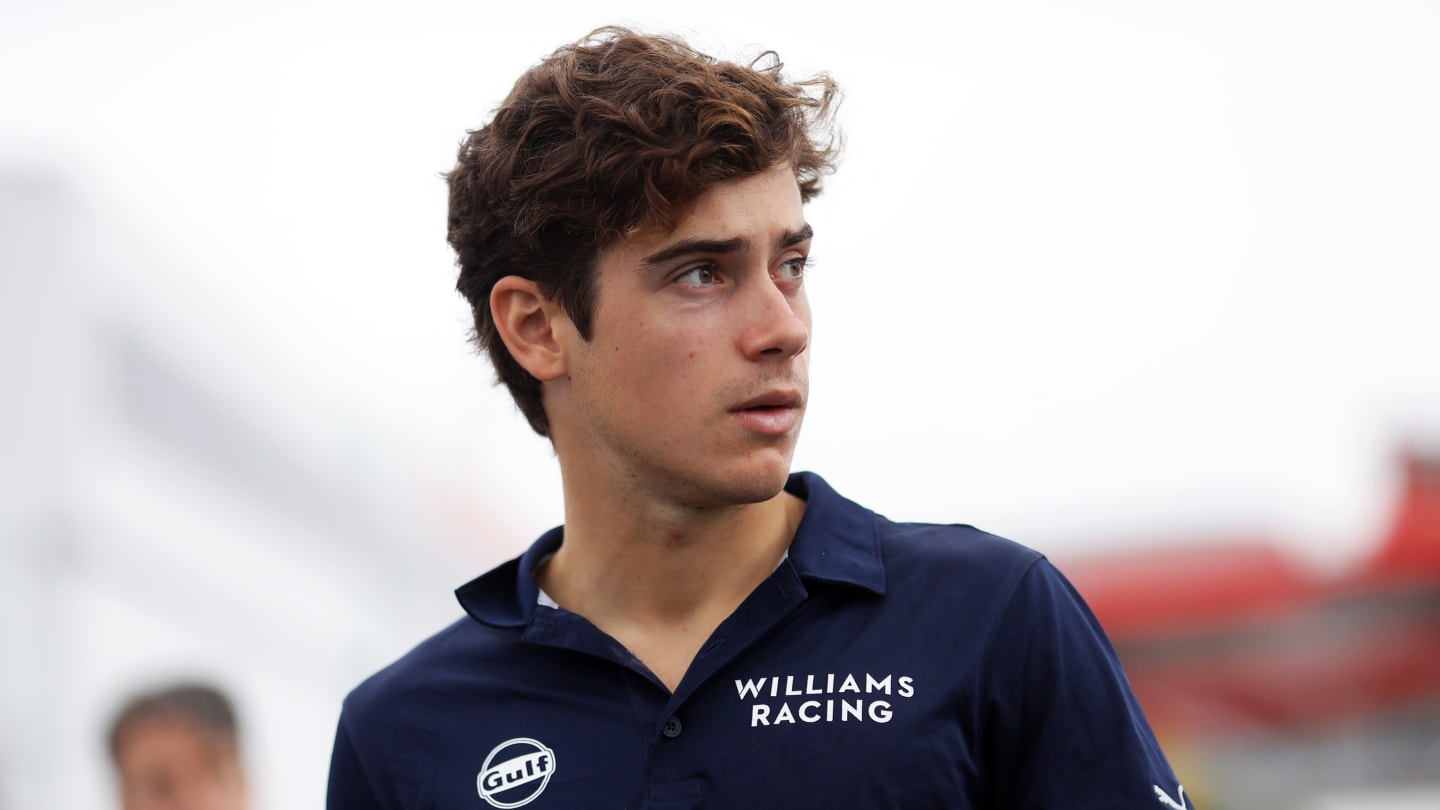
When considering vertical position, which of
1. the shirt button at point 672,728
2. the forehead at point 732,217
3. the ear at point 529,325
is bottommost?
the shirt button at point 672,728

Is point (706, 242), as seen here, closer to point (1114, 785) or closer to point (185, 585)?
point (1114, 785)

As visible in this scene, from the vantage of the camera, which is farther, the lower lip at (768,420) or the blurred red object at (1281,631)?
the blurred red object at (1281,631)

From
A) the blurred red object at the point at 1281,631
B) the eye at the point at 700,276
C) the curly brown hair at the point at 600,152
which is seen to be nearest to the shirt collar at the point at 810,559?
the curly brown hair at the point at 600,152

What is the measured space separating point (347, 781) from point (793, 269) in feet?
3.62

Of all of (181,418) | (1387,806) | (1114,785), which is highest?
(181,418)

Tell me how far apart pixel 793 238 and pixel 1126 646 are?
1264 centimetres

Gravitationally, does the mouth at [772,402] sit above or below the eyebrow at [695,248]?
below

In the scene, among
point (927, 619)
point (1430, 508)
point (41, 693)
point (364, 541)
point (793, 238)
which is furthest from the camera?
point (364, 541)

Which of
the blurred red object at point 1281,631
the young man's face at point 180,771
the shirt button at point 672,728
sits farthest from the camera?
the blurred red object at point 1281,631

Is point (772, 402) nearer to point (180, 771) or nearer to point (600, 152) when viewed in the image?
point (600, 152)

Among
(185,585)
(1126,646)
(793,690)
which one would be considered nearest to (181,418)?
(185,585)

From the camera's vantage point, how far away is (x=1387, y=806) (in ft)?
35.3

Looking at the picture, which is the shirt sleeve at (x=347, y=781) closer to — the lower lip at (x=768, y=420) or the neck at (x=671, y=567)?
the neck at (x=671, y=567)

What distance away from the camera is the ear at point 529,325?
2484mm
